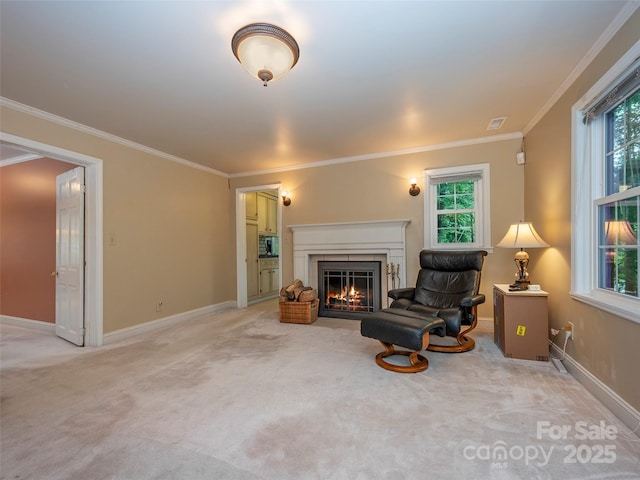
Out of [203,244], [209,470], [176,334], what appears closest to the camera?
[209,470]

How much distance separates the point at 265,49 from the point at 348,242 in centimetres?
292

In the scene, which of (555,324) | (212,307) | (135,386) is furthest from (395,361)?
(212,307)

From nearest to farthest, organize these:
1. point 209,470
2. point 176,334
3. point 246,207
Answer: point 209,470
point 176,334
point 246,207

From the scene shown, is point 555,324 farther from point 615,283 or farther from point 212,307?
point 212,307

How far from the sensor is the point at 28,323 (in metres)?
4.07

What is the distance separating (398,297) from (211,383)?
6.92 ft

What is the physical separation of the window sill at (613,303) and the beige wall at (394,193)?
1.62 m

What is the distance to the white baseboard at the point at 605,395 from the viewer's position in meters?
1.66

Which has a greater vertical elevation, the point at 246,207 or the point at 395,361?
the point at 246,207

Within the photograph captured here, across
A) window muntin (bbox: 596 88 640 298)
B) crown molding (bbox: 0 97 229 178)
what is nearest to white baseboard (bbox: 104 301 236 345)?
crown molding (bbox: 0 97 229 178)

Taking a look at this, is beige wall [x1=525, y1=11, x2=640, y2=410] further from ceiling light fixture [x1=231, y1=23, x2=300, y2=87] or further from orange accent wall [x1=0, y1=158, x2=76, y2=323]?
orange accent wall [x1=0, y1=158, x2=76, y2=323]

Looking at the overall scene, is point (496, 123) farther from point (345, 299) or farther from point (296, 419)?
point (296, 419)

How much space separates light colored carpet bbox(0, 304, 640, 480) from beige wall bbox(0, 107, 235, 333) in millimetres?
946

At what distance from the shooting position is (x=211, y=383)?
228 cm
